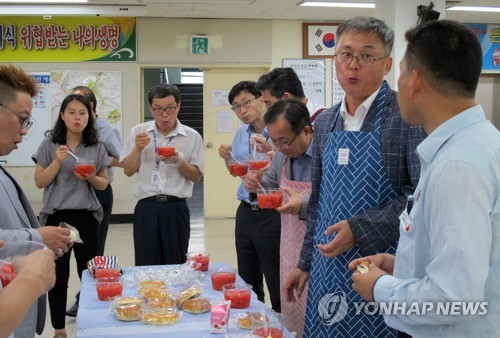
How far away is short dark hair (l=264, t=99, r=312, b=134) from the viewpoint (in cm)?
276

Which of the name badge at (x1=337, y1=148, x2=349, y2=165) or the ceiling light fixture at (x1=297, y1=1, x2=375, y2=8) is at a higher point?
the ceiling light fixture at (x1=297, y1=1, x2=375, y2=8)

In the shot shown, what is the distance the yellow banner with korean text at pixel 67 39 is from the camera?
26.0 ft

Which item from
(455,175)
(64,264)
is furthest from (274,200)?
(64,264)

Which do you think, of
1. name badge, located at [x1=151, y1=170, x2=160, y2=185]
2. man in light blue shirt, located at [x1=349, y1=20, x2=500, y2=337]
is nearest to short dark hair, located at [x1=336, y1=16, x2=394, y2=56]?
man in light blue shirt, located at [x1=349, y1=20, x2=500, y2=337]

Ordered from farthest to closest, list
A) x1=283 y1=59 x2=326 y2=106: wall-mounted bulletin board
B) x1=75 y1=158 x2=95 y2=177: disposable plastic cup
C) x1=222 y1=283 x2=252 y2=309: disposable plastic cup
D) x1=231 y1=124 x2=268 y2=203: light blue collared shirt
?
x1=283 y1=59 x2=326 y2=106: wall-mounted bulletin board → x1=231 y1=124 x2=268 y2=203: light blue collared shirt → x1=75 y1=158 x2=95 y2=177: disposable plastic cup → x1=222 y1=283 x2=252 y2=309: disposable plastic cup

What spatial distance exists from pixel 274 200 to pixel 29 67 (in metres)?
6.42

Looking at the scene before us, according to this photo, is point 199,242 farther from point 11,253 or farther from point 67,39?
point 11,253

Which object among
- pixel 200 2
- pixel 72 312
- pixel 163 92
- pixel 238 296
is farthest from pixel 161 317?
pixel 200 2

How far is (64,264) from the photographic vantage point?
12.8 feet

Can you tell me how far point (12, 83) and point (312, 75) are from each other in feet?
22.6

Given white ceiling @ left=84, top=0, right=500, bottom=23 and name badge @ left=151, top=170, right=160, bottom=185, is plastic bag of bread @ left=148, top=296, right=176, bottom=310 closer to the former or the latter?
name badge @ left=151, top=170, right=160, bottom=185

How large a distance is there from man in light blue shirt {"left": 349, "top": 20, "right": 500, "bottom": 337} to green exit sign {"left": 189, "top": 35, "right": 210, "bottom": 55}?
23.7ft

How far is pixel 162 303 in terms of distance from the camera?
2.28 meters

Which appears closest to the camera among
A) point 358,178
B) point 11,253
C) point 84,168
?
point 11,253
